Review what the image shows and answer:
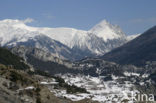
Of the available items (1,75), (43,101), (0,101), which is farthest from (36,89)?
(0,101)

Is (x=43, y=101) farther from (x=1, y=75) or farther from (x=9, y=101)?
(x=9, y=101)

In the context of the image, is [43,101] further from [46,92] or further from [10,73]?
[10,73]

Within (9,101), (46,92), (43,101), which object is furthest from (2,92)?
(46,92)

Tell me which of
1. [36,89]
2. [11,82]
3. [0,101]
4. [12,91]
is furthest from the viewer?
[36,89]

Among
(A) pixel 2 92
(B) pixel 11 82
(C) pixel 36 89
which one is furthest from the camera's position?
(C) pixel 36 89

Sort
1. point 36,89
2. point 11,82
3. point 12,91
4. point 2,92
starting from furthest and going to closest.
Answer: point 36,89 → point 11,82 → point 12,91 → point 2,92

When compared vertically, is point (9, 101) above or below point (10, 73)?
below

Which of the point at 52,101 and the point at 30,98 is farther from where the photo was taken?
the point at 52,101

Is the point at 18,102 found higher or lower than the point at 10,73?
lower

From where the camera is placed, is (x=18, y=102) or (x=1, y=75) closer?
(x=18, y=102)
